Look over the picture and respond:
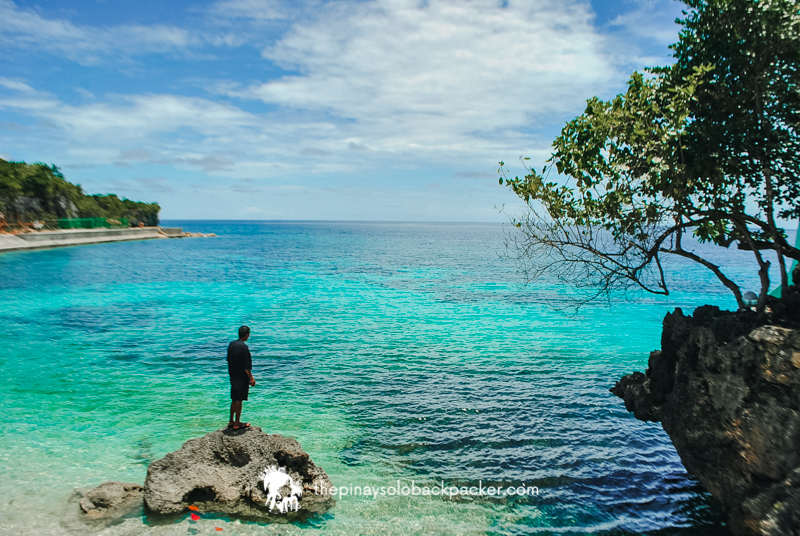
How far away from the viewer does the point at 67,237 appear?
70375mm

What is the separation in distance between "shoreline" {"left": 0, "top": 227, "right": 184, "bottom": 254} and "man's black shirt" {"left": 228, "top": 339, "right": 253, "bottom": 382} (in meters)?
63.5

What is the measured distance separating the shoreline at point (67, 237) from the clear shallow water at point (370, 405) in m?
35.4

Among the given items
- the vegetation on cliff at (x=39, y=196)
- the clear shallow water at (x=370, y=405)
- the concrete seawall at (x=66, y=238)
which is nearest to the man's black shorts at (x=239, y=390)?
the clear shallow water at (x=370, y=405)

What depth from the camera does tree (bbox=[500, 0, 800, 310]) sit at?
9070 millimetres

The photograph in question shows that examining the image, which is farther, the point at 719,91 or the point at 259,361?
the point at 259,361

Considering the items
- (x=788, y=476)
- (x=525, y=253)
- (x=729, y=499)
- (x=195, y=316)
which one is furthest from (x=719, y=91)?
(x=195, y=316)

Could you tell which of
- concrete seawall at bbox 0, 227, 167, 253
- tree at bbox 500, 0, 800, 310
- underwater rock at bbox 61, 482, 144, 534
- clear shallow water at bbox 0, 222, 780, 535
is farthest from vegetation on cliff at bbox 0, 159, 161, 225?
tree at bbox 500, 0, 800, 310

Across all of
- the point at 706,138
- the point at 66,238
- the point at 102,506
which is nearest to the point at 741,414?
the point at 706,138

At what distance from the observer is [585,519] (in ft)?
29.0

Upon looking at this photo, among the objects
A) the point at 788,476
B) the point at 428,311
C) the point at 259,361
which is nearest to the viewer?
the point at 788,476

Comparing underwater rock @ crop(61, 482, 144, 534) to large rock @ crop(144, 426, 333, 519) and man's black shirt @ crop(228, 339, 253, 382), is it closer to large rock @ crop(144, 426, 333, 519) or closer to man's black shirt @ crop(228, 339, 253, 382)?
large rock @ crop(144, 426, 333, 519)

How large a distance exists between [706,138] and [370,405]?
36.6 ft

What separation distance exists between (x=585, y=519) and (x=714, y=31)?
1035 cm

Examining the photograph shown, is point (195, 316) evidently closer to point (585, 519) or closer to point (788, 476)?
point (585, 519)
